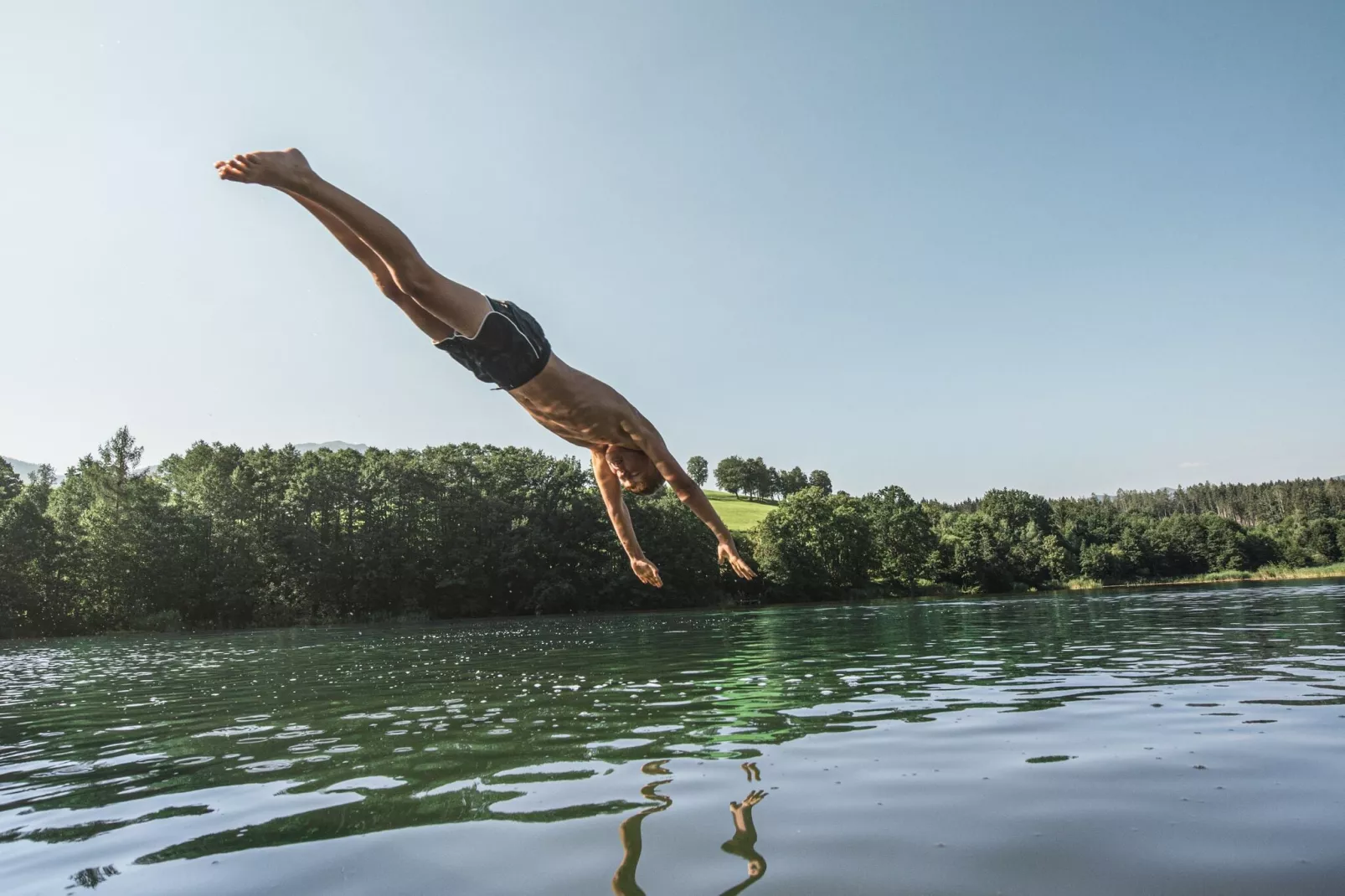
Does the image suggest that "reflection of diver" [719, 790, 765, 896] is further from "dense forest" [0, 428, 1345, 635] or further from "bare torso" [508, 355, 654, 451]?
"dense forest" [0, 428, 1345, 635]

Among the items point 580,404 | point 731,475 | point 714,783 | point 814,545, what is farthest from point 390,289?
point 731,475

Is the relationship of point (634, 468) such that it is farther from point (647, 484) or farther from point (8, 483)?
point (8, 483)

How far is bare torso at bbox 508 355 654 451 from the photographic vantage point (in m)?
6.79

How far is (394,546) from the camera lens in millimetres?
64375

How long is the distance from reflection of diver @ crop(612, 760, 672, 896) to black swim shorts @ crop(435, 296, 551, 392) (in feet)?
11.4

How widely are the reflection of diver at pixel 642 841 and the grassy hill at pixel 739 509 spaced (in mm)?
82724

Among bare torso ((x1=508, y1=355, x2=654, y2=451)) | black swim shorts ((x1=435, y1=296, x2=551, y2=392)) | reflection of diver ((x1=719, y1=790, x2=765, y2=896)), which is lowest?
reflection of diver ((x1=719, y1=790, x2=765, y2=896))

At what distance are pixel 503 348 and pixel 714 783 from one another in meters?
3.95

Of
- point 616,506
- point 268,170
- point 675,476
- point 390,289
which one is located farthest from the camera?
point 616,506

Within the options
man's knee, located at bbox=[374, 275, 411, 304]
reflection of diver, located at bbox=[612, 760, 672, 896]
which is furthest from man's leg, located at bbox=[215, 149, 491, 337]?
reflection of diver, located at bbox=[612, 760, 672, 896]

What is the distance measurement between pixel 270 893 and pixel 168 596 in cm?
6452

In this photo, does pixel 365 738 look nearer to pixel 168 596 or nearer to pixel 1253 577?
pixel 168 596

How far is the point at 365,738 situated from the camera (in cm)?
940

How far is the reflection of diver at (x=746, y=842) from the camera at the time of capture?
14.4 feet
